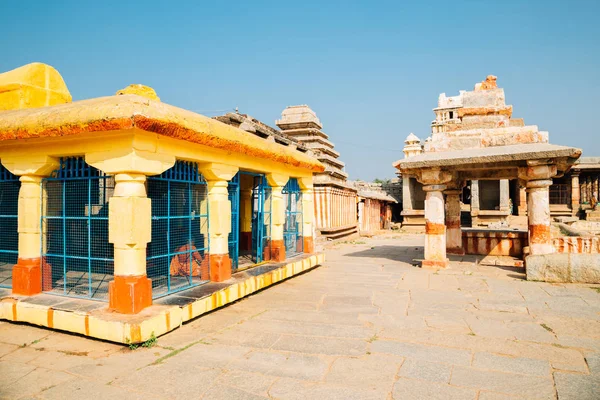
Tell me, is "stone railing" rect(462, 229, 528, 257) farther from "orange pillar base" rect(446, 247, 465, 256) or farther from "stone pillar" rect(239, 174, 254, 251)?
"stone pillar" rect(239, 174, 254, 251)

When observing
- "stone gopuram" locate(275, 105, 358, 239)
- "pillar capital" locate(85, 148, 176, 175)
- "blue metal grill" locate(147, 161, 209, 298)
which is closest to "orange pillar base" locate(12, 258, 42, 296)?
"blue metal grill" locate(147, 161, 209, 298)

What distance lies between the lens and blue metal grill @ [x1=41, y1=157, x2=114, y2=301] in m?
5.17


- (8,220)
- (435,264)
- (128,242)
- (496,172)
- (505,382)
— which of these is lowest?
(505,382)

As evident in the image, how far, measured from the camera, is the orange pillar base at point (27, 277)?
17.2 ft

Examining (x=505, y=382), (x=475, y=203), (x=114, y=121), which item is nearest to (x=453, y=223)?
(x=505, y=382)

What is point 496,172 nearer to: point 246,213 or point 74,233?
point 246,213

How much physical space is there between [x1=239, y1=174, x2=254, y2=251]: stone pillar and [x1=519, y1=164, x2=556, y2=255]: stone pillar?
6180mm

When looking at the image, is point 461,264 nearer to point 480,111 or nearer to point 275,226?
point 480,111

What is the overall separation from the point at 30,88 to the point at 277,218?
4884mm

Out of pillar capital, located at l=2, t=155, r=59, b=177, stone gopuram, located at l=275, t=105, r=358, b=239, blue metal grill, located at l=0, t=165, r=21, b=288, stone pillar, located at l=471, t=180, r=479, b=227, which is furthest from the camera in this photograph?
stone pillar, located at l=471, t=180, r=479, b=227

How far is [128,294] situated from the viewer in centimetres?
433

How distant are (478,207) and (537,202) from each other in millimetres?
16294

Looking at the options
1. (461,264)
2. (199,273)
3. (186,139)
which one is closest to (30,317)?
(199,273)

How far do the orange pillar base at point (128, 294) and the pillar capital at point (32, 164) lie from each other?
1959mm
